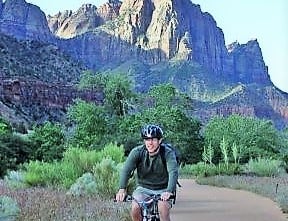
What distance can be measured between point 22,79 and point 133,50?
256 ft

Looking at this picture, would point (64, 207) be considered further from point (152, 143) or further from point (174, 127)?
point (174, 127)

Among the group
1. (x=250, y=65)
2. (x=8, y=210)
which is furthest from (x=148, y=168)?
(x=250, y=65)

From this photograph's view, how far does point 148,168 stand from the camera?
19.3 ft

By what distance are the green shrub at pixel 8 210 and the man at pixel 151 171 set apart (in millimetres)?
3241

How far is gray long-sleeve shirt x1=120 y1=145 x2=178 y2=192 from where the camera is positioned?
226 inches

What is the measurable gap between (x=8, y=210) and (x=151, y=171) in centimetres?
367

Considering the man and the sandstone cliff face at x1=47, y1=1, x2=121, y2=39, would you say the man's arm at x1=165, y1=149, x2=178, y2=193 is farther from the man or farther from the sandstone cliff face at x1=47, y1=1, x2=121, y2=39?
the sandstone cliff face at x1=47, y1=1, x2=121, y2=39

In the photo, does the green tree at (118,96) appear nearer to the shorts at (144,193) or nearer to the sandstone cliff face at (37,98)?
the sandstone cliff face at (37,98)

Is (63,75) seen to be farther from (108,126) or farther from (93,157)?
(93,157)

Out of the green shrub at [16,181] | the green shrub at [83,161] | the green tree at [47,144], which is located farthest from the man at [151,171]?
the green tree at [47,144]

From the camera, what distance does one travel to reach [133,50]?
465ft

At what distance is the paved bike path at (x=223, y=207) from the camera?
38.4 ft

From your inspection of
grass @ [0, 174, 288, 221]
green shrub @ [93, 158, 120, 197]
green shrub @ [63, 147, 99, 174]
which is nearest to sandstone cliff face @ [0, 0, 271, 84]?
green shrub @ [63, 147, 99, 174]

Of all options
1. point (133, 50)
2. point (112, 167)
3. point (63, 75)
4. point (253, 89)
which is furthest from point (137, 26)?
point (112, 167)
